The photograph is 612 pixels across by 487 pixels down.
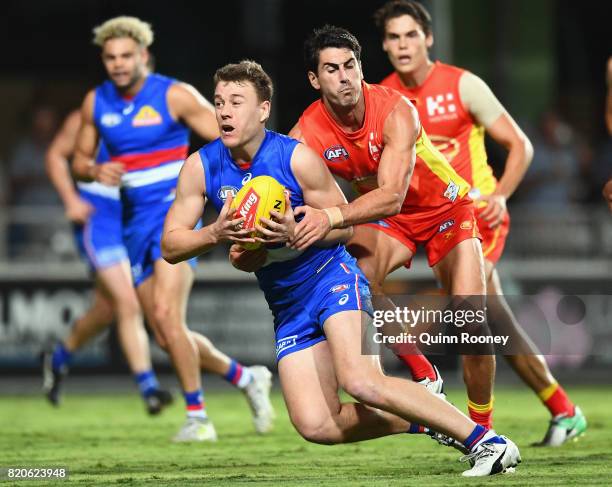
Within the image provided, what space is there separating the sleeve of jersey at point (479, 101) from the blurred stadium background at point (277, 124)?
15.8ft

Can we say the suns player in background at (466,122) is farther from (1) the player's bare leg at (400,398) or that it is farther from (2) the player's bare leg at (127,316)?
(2) the player's bare leg at (127,316)

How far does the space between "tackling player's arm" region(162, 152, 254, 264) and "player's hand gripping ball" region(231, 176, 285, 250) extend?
0.29 ft

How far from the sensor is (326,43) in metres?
7.43

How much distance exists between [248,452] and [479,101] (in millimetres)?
2665

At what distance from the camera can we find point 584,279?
13.8m

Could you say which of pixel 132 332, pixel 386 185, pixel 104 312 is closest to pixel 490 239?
pixel 386 185

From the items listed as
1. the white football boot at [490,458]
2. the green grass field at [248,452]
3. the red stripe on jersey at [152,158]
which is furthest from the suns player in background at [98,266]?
the white football boot at [490,458]

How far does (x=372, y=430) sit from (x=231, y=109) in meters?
1.83

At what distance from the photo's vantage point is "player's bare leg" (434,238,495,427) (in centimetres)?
810

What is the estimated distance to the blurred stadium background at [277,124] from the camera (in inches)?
538

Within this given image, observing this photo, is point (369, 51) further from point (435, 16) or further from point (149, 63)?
point (149, 63)

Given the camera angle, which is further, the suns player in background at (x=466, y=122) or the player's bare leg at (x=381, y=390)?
the suns player in background at (x=466, y=122)

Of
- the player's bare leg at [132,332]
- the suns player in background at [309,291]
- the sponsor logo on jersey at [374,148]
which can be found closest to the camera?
the suns player in background at [309,291]

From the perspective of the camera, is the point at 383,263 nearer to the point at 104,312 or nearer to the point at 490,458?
the point at 490,458
